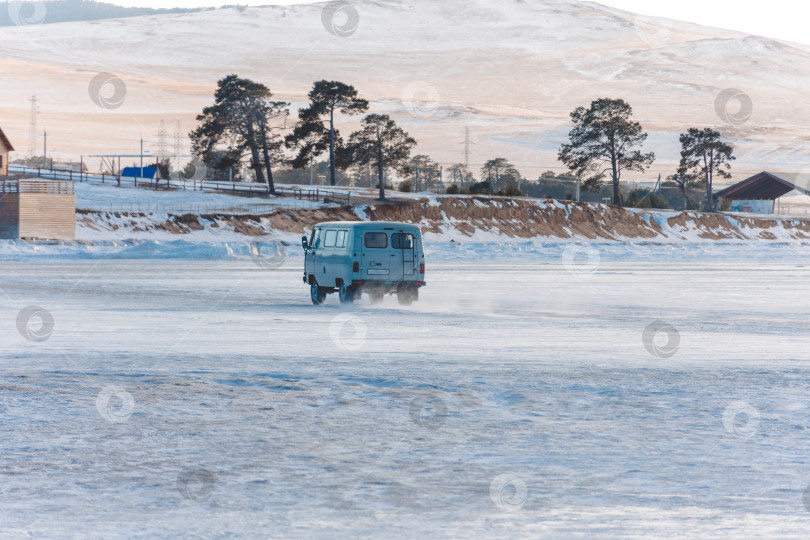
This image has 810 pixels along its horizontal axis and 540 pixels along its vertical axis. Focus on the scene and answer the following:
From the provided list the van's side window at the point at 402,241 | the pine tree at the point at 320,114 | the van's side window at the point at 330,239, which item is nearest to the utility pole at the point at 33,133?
the pine tree at the point at 320,114

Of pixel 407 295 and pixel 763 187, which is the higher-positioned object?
pixel 763 187

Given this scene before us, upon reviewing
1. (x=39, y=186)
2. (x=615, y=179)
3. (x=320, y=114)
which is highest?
(x=320, y=114)

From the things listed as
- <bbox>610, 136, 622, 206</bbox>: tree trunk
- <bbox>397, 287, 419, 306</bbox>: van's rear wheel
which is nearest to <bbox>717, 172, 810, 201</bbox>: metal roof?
<bbox>610, 136, 622, 206</bbox>: tree trunk

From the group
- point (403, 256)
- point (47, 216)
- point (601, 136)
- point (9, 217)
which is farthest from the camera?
point (601, 136)

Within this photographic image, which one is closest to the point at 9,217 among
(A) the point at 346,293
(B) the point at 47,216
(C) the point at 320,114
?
(B) the point at 47,216

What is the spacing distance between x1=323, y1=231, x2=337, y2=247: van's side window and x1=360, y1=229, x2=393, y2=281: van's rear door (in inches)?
36.1

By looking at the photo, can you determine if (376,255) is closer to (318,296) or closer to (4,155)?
(318,296)

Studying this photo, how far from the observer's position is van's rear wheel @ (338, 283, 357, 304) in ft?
65.0

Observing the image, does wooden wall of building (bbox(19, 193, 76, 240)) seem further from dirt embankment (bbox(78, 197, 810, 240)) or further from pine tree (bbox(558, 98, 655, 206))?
pine tree (bbox(558, 98, 655, 206))

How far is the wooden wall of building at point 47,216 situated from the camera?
159ft

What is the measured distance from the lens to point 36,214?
160 feet

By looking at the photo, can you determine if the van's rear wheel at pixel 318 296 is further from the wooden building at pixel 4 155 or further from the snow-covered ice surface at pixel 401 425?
the wooden building at pixel 4 155

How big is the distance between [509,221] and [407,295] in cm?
5170

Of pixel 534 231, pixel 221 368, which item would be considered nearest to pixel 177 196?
pixel 534 231
